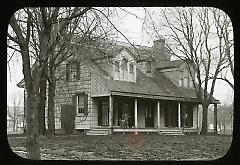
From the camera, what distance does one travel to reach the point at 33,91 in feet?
12.1

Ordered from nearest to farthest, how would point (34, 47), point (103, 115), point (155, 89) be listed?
point (34, 47), point (155, 89), point (103, 115)

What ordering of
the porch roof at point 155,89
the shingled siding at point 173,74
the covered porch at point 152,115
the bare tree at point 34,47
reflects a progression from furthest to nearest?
the shingled siding at point 173,74
the porch roof at point 155,89
the covered porch at point 152,115
the bare tree at point 34,47

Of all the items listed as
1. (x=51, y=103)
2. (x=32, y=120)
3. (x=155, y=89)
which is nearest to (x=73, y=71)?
(x=51, y=103)

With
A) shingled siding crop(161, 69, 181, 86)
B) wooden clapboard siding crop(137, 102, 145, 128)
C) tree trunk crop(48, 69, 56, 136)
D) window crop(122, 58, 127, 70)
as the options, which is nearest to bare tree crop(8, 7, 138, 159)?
window crop(122, 58, 127, 70)

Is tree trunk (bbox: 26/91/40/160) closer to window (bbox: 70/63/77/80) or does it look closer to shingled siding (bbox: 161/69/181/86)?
shingled siding (bbox: 161/69/181/86)

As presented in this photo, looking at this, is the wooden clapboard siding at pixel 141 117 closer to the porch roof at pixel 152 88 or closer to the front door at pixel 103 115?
the porch roof at pixel 152 88

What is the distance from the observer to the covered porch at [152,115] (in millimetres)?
4344

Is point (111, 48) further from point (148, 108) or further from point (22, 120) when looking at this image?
point (148, 108)

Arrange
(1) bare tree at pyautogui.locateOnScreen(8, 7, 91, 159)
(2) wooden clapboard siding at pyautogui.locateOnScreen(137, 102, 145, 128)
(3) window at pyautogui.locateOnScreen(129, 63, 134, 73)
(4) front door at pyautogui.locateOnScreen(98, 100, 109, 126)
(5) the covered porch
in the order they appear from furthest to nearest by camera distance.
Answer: (4) front door at pyautogui.locateOnScreen(98, 100, 109, 126) < (2) wooden clapboard siding at pyautogui.locateOnScreen(137, 102, 145, 128) < (3) window at pyautogui.locateOnScreen(129, 63, 134, 73) < (5) the covered porch < (1) bare tree at pyautogui.locateOnScreen(8, 7, 91, 159)

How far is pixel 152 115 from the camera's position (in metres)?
6.37

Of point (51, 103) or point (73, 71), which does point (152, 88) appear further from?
point (51, 103)

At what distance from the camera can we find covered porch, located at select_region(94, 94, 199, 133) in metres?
4.34

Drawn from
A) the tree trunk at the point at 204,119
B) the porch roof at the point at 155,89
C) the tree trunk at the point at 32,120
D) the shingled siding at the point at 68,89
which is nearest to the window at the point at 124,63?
the porch roof at the point at 155,89

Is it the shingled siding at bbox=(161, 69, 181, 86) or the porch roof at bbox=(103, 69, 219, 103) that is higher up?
the shingled siding at bbox=(161, 69, 181, 86)
